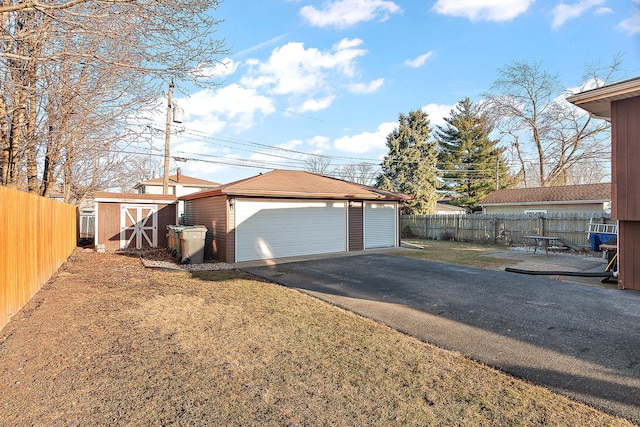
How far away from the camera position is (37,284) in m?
5.71

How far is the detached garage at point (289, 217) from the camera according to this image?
10430mm

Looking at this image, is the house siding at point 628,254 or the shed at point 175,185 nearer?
the house siding at point 628,254

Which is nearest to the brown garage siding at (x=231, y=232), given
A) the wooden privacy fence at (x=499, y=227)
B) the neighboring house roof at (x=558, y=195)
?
the wooden privacy fence at (x=499, y=227)

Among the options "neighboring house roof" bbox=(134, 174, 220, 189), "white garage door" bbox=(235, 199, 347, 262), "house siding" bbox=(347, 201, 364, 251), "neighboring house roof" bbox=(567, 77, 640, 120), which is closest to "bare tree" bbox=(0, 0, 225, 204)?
"white garage door" bbox=(235, 199, 347, 262)

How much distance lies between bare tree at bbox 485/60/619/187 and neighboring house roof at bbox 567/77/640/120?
62.9 feet

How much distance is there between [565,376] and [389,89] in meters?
15.0

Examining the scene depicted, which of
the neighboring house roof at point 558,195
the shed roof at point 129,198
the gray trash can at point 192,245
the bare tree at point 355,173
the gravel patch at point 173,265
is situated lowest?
the gravel patch at point 173,265

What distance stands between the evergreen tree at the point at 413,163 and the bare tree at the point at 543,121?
8.46m

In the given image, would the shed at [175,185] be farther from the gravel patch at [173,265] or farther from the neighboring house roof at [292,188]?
the gravel patch at [173,265]

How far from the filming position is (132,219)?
1342cm

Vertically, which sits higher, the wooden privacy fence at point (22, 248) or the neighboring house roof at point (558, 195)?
the neighboring house roof at point (558, 195)

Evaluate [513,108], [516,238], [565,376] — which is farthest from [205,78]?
[513,108]

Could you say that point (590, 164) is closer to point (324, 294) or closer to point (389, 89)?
point (389, 89)

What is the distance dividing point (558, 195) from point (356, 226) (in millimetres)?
12699
